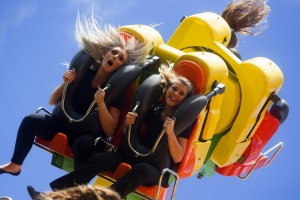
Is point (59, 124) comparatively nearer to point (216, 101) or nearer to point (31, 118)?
point (31, 118)

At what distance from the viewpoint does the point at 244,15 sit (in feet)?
24.7

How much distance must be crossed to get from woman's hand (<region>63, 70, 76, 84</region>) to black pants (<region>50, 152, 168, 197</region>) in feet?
2.76

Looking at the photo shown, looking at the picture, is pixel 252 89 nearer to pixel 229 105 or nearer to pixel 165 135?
pixel 229 105

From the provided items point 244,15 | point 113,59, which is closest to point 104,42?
point 113,59

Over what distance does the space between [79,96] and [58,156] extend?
59 cm

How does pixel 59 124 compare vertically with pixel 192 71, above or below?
below

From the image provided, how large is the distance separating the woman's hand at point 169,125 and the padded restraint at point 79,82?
0.64 metres

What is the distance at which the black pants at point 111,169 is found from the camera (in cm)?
483

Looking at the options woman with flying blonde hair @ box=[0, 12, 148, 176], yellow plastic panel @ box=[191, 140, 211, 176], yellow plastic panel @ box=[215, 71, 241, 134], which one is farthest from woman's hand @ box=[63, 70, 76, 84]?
yellow plastic panel @ box=[215, 71, 241, 134]

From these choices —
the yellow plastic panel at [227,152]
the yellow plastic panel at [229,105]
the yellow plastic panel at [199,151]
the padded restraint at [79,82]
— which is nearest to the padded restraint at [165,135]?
the padded restraint at [79,82]

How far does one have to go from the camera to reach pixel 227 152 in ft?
21.2

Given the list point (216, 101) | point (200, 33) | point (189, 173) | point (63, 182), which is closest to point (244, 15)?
point (200, 33)

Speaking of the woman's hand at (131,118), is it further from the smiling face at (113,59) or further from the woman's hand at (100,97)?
the smiling face at (113,59)

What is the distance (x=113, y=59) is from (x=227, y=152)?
1668mm
